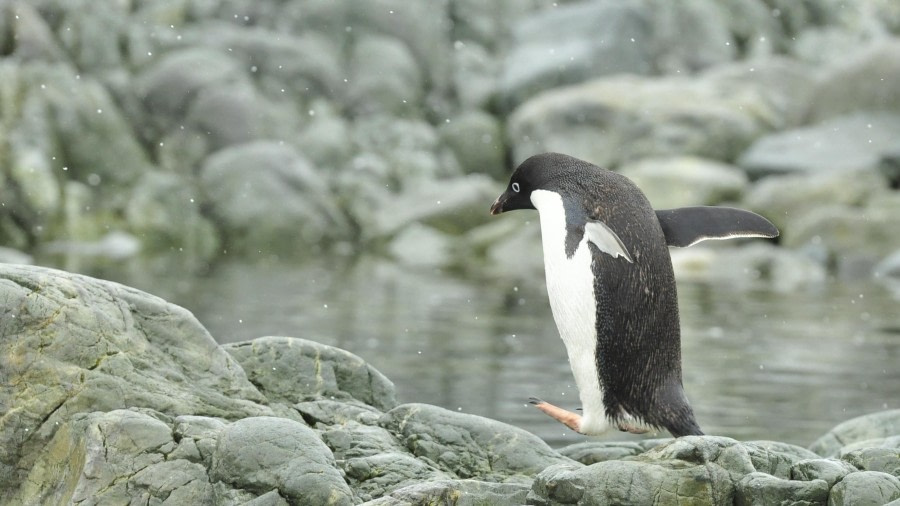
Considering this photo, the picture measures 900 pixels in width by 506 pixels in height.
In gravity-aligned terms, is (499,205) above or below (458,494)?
above

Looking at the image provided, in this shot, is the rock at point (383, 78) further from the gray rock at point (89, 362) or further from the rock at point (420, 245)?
the gray rock at point (89, 362)

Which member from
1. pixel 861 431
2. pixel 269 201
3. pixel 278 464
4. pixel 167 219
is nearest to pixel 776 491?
pixel 278 464

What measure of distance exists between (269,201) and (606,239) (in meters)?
20.6

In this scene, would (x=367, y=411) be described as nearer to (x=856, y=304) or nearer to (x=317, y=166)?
(x=856, y=304)

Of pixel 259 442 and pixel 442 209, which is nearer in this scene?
pixel 259 442

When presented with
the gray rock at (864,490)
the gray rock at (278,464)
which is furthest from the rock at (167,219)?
the gray rock at (864,490)

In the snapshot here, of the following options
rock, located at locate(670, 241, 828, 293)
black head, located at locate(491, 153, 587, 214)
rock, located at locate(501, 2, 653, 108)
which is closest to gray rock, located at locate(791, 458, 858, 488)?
black head, located at locate(491, 153, 587, 214)

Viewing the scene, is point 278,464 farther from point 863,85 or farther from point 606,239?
point 863,85

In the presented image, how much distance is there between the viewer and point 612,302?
5621mm

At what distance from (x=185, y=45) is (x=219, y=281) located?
53.2 ft

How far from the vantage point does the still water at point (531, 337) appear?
9.72 metres

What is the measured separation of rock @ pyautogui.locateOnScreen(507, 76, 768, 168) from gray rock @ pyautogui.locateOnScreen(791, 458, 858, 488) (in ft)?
77.2

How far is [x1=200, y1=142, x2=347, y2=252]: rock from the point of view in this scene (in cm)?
2569

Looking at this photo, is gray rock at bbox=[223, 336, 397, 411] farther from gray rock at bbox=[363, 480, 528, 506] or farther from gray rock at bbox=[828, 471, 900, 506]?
gray rock at bbox=[828, 471, 900, 506]
